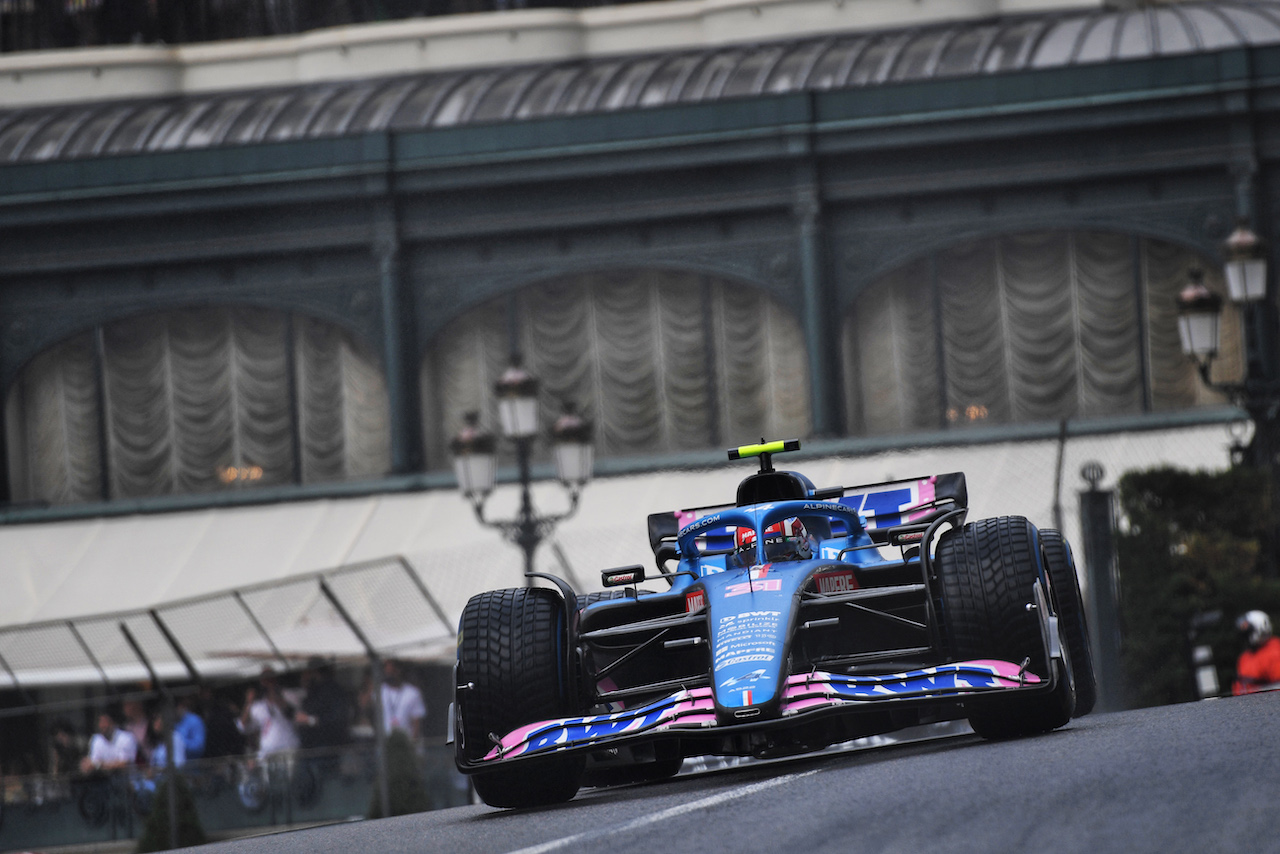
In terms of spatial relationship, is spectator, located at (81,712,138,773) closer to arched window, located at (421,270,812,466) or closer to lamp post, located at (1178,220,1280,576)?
lamp post, located at (1178,220,1280,576)

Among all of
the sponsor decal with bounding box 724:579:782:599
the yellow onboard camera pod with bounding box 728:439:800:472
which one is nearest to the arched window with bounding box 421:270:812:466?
the yellow onboard camera pod with bounding box 728:439:800:472

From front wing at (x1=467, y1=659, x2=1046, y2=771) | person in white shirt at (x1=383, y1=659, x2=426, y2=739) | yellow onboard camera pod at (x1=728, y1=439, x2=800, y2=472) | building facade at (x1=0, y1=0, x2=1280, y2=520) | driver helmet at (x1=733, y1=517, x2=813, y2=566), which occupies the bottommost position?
person in white shirt at (x1=383, y1=659, x2=426, y2=739)

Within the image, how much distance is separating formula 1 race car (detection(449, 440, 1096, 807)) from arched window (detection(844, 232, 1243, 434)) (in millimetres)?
15971

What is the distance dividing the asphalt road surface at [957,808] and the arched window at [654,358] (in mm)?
17527

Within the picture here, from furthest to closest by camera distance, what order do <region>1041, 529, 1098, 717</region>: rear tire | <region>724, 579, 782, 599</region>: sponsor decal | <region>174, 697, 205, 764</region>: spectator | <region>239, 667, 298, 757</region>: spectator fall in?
1. <region>174, 697, 205, 764</region>: spectator
2. <region>239, 667, 298, 757</region>: spectator
3. <region>1041, 529, 1098, 717</region>: rear tire
4. <region>724, 579, 782, 599</region>: sponsor decal

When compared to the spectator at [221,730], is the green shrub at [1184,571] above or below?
above

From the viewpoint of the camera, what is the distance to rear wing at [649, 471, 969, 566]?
33.6 feet

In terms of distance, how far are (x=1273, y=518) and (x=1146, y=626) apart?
70.0 inches

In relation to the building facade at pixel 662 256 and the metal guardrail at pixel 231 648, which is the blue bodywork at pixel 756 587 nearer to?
the metal guardrail at pixel 231 648

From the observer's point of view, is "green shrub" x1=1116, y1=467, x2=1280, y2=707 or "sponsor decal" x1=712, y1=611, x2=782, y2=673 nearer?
"sponsor decal" x1=712, y1=611, x2=782, y2=673

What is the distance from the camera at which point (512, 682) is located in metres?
8.74

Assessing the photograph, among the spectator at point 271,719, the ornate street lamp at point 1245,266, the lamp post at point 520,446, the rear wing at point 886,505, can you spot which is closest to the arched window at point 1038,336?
the lamp post at point 520,446

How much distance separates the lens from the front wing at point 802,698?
25.9ft

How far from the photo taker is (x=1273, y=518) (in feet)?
50.1
